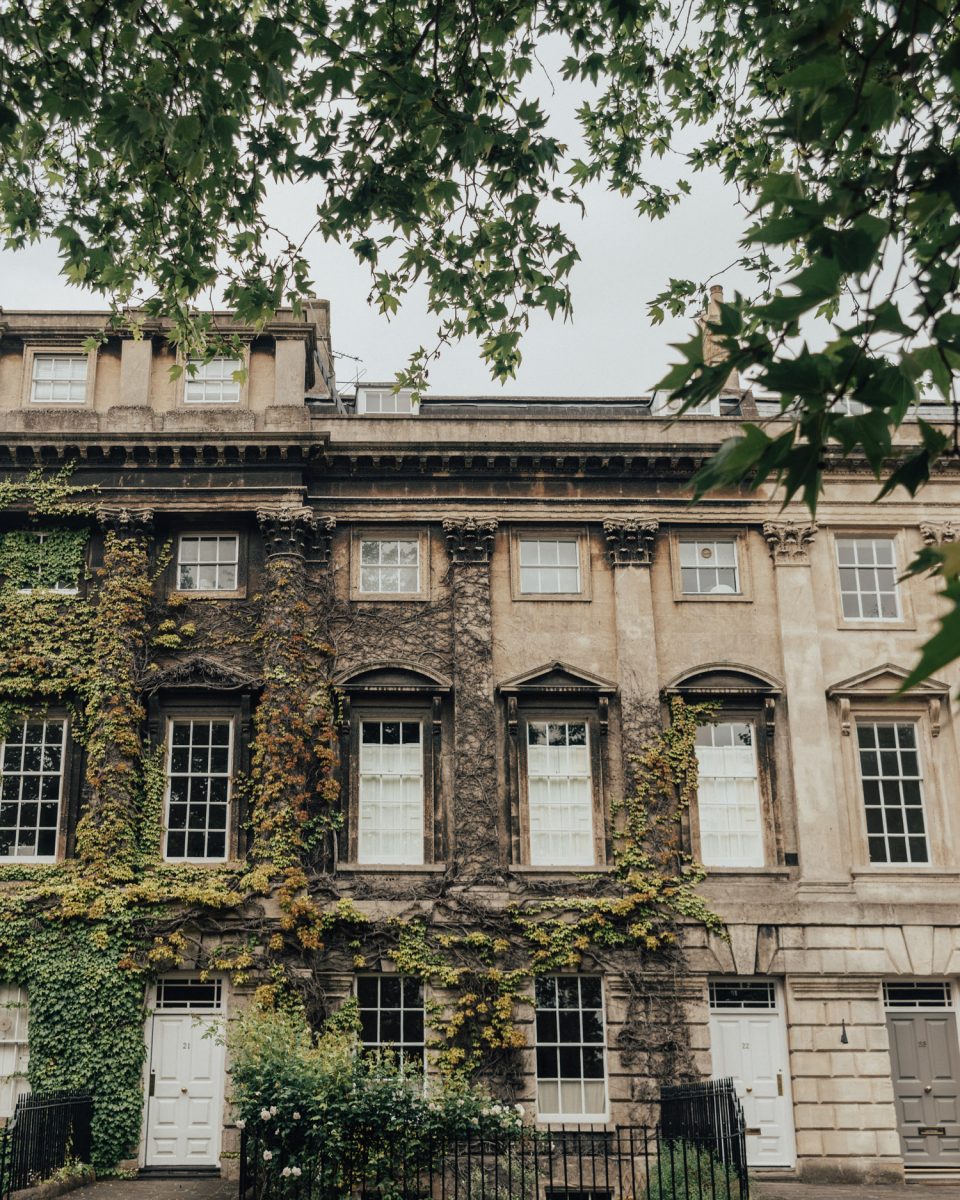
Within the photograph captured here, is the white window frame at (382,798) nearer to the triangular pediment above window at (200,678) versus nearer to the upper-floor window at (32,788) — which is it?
the triangular pediment above window at (200,678)

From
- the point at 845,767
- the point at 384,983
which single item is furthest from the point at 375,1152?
the point at 845,767

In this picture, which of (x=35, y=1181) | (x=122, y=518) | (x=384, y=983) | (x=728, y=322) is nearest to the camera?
(x=728, y=322)

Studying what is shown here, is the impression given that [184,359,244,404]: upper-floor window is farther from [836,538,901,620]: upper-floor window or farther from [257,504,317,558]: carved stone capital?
[836,538,901,620]: upper-floor window

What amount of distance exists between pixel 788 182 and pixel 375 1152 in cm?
1119

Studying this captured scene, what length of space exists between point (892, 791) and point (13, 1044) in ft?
45.9

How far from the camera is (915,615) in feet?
69.3

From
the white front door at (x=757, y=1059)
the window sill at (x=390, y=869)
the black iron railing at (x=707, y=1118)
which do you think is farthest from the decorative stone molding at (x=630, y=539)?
the black iron railing at (x=707, y=1118)

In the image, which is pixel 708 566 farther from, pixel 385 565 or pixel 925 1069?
pixel 925 1069

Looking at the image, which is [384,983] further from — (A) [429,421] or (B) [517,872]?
(A) [429,421]

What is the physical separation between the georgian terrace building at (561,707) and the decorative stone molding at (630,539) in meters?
0.05

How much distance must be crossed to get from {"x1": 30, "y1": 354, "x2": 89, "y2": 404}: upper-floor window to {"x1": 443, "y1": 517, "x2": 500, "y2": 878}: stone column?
6.78 m

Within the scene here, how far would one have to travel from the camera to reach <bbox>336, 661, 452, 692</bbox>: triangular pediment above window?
20.5 m

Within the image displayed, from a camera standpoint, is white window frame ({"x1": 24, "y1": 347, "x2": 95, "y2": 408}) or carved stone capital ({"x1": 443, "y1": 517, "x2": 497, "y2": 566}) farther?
white window frame ({"x1": 24, "y1": 347, "x2": 95, "y2": 408})

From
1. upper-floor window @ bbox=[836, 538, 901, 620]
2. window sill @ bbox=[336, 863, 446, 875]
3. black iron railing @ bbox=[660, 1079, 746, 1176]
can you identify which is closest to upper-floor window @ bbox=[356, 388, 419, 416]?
upper-floor window @ bbox=[836, 538, 901, 620]
